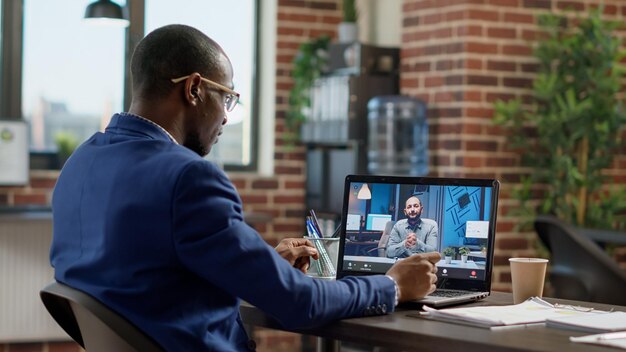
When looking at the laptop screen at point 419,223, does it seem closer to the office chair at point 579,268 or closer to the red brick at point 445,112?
the office chair at point 579,268

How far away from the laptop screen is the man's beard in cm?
42

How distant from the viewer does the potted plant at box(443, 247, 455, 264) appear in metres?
2.27

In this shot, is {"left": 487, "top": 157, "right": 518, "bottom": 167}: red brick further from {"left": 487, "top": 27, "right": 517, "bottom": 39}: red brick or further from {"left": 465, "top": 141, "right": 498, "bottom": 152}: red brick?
{"left": 487, "top": 27, "right": 517, "bottom": 39}: red brick

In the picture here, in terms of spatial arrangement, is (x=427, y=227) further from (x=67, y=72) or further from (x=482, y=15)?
(x=67, y=72)

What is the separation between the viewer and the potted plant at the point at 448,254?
227cm

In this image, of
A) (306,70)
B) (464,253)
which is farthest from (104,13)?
(464,253)

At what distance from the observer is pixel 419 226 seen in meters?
2.30

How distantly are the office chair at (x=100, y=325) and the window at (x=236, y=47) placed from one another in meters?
3.91

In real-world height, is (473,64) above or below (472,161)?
above

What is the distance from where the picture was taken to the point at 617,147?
499 centimetres

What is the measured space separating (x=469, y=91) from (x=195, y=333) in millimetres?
3193

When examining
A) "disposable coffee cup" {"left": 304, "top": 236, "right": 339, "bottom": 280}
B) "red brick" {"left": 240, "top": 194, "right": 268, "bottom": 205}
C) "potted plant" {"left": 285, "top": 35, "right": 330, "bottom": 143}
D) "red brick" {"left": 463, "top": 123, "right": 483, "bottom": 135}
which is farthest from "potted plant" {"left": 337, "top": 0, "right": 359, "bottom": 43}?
"disposable coffee cup" {"left": 304, "top": 236, "right": 339, "bottom": 280}

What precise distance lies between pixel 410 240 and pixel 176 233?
66cm

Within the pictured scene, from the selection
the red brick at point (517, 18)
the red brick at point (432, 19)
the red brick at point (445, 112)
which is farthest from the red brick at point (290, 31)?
the red brick at point (517, 18)
